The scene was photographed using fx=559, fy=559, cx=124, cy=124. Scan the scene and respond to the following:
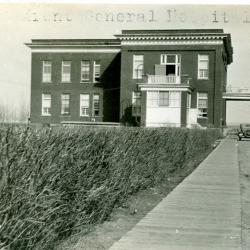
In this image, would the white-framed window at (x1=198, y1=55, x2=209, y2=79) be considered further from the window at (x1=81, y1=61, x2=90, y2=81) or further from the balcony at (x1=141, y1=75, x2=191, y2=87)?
the window at (x1=81, y1=61, x2=90, y2=81)

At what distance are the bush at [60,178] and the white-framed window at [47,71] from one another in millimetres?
49014

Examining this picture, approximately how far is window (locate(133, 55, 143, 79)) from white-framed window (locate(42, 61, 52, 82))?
402 inches

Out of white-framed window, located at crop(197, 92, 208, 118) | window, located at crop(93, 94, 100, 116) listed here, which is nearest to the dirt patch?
white-framed window, located at crop(197, 92, 208, 118)

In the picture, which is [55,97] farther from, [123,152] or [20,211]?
[20,211]

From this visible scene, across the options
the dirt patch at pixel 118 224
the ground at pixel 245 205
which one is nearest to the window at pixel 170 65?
the ground at pixel 245 205

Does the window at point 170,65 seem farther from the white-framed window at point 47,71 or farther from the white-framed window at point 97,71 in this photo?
the white-framed window at point 47,71

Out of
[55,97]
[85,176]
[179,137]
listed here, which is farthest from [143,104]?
[85,176]

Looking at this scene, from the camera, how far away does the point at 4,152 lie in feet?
17.2

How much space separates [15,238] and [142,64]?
50.2 metres

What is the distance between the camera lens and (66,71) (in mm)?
59531

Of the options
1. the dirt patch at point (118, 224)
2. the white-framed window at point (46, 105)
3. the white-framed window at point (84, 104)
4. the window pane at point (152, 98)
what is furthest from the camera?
the white-framed window at point (46, 105)

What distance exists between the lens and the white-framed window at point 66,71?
59312 millimetres

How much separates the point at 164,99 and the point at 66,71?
14750 millimetres

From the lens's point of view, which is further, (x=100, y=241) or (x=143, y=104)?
(x=143, y=104)
